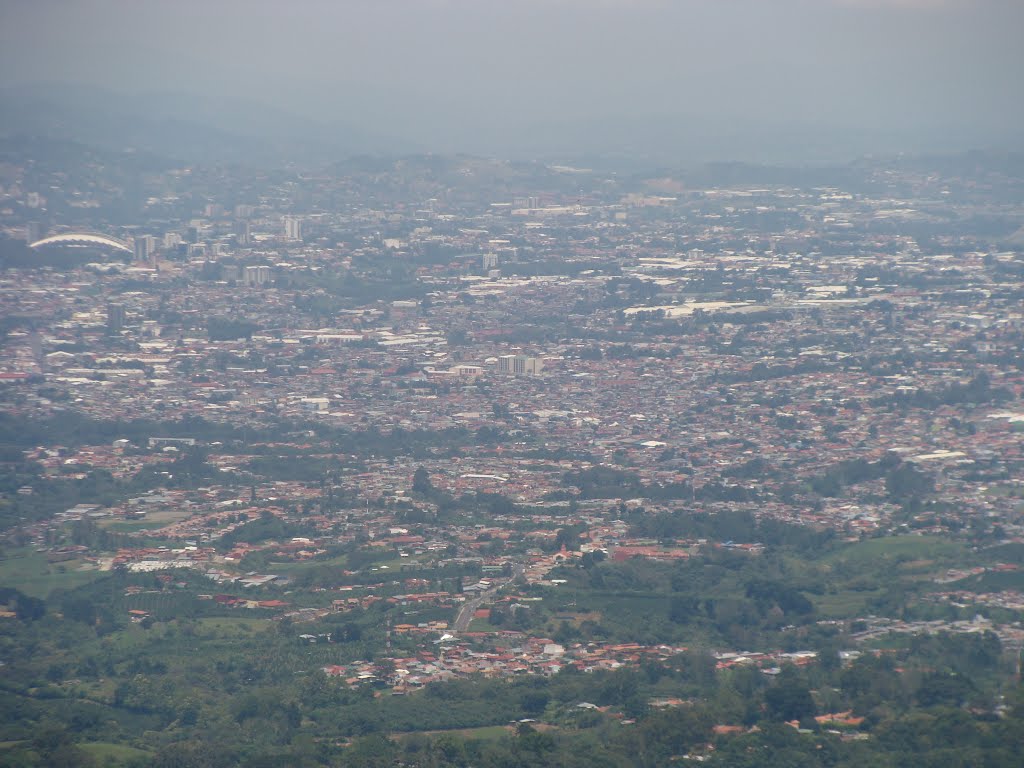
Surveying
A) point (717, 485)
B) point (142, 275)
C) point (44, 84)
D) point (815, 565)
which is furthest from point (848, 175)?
point (44, 84)

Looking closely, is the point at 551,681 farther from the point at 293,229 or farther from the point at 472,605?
the point at 293,229

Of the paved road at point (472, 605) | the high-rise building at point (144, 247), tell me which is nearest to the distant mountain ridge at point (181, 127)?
the high-rise building at point (144, 247)

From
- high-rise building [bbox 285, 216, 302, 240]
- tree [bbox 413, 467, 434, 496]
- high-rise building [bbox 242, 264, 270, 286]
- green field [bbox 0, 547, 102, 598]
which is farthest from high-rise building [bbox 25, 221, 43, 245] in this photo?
green field [bbox 0, 547, 102, 598]

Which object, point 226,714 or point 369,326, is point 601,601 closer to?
point 226,714

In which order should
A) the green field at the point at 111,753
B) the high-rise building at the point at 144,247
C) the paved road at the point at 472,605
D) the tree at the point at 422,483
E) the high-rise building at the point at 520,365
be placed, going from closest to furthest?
1. the green field at the point at 111,753
2. the paved road at the point at 472,605
3. the tree at the point at 422,483
4. the high-rise building at the point at 520,365
5. the high-rise building at the point at 144,247

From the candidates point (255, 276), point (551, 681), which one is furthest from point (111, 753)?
point (255, 276)

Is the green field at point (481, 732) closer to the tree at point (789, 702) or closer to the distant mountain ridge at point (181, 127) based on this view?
the tree at point (789, 702)
